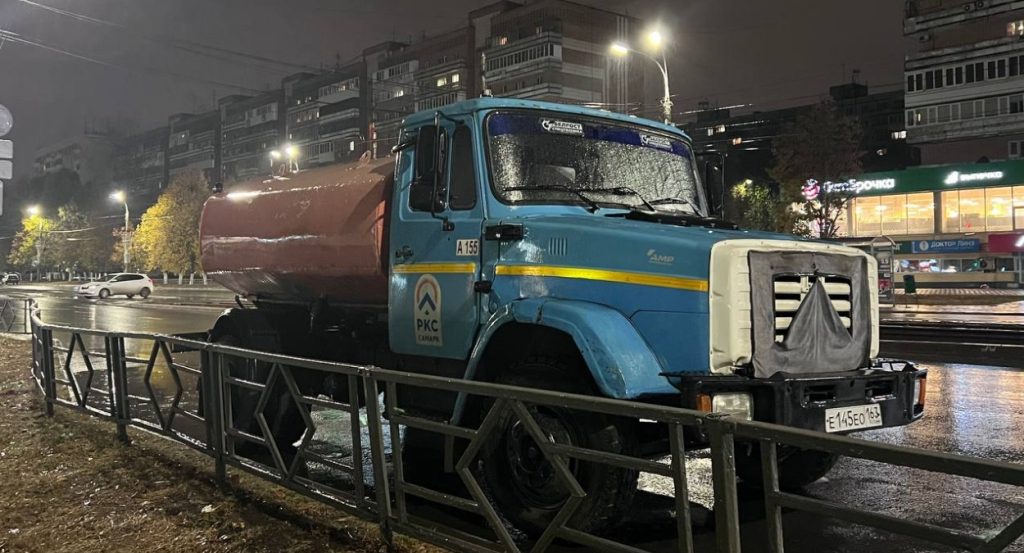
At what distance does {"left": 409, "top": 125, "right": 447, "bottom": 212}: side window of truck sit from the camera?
18.0ft

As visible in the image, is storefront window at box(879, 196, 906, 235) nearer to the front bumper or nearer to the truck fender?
the front bumper

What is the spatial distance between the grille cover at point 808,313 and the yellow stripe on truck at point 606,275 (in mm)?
380

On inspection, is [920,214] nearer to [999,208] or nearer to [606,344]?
[999,208]

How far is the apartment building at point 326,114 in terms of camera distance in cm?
7656

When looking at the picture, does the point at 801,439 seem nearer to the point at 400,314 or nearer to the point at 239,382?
the point at 400,314

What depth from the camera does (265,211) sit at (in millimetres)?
7355

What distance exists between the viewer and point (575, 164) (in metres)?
5.55

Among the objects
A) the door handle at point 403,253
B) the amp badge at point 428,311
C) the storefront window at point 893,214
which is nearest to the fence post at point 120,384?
the door handle at point 403,253

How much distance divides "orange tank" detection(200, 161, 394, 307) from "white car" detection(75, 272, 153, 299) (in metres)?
41.5

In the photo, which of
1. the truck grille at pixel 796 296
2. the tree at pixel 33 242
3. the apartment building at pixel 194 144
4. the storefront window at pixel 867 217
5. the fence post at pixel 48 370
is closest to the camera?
the truck grille at pixel 796 296

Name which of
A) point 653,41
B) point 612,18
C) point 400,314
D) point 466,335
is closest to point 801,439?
point 466,335

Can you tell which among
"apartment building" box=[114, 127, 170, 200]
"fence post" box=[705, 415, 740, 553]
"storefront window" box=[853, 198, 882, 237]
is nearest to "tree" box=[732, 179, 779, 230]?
"storefront window" box=[853, 198, 882, 237]

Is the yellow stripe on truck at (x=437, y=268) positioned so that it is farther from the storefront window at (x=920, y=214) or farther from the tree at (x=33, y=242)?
the tree at (x=33, y=242)

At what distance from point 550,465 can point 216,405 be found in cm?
293
